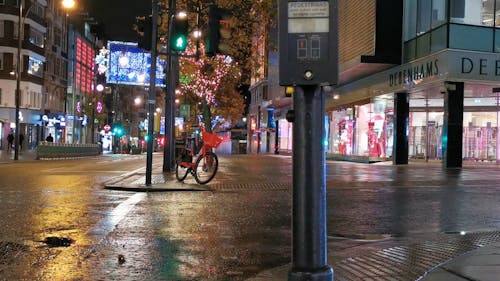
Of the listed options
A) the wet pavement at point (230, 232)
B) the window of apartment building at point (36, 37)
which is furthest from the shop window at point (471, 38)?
the window of apartment building at point (36, 37)

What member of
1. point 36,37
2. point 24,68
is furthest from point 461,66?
point 36,37

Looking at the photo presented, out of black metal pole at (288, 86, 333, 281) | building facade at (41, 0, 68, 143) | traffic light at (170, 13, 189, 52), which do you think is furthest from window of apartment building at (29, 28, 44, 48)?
black metal pole at (288, 86, 333, 281)

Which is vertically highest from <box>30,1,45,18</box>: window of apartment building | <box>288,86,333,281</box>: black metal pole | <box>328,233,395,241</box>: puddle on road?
<box>30,1,45,18</box>: window of apartment building

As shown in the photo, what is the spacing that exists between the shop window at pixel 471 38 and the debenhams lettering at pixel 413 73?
1190 mm

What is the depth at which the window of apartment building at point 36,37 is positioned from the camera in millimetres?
58825

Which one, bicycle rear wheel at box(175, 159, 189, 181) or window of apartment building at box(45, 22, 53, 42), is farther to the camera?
window of apartment building at box(45, 22, 53, 42)

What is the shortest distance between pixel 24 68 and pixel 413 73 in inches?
1688

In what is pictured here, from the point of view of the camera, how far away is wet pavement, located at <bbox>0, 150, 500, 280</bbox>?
6.14 m

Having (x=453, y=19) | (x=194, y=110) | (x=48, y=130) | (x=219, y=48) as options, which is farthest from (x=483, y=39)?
(x=48, y=130)

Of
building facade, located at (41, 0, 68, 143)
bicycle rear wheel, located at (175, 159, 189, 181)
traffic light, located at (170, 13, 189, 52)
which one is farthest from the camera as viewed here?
building facade, located at (41, 0, 68, 143)

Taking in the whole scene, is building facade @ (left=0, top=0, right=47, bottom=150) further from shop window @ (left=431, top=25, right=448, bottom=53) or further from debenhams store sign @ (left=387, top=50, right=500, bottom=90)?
debenhams store sign @ (left=387, top=50, right=500, bottom=90)

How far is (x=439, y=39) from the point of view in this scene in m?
25.3

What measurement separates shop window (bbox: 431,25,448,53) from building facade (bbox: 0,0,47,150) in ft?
129

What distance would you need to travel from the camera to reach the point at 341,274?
5.77m
